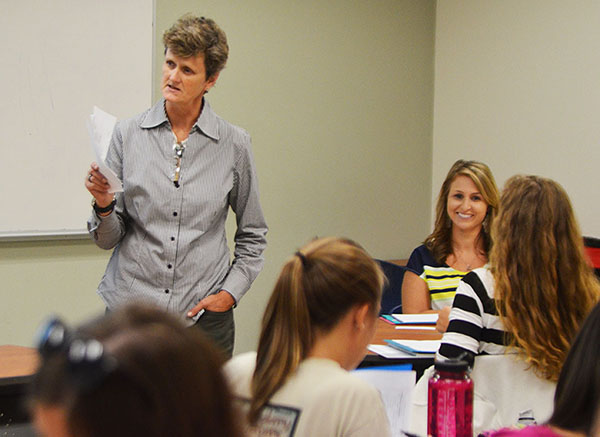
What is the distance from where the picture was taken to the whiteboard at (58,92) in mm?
3578

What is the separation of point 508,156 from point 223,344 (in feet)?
9.27

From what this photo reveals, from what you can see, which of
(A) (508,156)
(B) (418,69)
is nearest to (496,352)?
(A) (508,156)

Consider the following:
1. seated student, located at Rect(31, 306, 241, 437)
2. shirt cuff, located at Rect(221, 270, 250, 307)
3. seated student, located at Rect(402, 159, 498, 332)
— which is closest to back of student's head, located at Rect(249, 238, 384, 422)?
seated student, located at Rect(31, 306, 241, 437)

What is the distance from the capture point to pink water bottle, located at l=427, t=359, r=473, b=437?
1633 mm

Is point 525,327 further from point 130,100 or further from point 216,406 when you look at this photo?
point 130,100

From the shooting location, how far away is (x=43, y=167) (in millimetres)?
3693

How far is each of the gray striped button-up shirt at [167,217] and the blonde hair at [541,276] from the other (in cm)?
101

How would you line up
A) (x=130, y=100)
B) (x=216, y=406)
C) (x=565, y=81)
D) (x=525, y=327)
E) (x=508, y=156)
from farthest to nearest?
(x=508, y=156) < (x=565, y=81) < (x=130, y=100) < (x=525, y=327) < (x=216, y=406)

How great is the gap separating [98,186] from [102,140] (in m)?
0.16

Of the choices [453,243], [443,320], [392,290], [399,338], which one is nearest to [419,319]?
[399,338]

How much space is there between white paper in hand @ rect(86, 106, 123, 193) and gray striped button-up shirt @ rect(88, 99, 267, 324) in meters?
0.15

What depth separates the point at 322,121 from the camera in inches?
192

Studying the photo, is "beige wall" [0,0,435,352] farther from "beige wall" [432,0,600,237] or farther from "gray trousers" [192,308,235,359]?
"gray trousers" [192,308,235,359]

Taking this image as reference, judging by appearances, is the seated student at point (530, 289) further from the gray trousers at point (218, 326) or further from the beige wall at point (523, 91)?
the beige wall at point (523, 91)
